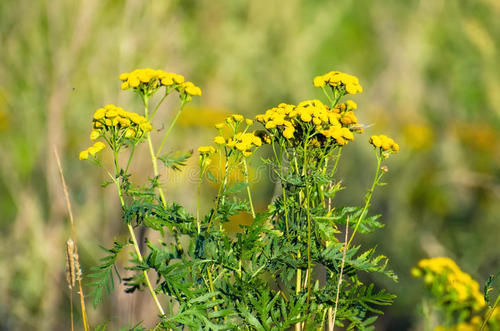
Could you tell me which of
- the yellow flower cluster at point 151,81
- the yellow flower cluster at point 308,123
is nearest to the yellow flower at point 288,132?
the yellow flower cluster at point 308,123

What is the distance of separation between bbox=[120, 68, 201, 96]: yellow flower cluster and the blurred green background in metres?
1.02

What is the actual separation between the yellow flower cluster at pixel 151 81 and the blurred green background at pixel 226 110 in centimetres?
102

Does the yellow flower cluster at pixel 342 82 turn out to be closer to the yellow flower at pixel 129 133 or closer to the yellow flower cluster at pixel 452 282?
the yellow flower at pixel 129 133

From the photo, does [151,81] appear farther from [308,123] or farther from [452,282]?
[452,282]

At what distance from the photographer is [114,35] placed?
10.3 ft

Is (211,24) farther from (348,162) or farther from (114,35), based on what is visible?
(348,162)

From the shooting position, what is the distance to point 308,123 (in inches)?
45.7

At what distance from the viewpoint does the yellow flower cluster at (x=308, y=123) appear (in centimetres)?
112

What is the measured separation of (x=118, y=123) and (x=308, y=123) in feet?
1.48

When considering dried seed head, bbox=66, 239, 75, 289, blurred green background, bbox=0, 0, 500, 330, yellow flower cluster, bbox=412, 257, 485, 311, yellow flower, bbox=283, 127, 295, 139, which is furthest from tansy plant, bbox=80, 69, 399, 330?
blurred green background, bbox=0, 0, 500, 330

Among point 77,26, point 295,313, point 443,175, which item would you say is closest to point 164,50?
point 77,26

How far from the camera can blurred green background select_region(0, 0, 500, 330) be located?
9.46 ft

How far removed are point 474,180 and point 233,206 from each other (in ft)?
7.80

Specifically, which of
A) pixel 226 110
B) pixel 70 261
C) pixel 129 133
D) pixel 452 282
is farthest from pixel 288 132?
pixel 226 110
